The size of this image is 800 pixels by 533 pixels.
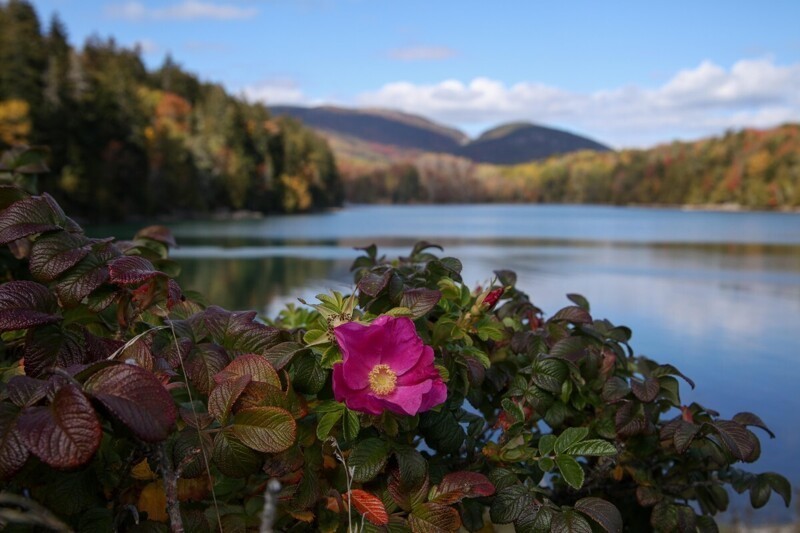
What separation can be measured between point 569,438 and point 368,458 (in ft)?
1.36

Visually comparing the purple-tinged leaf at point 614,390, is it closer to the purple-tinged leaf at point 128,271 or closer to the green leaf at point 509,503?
the green leaf at point 509,503

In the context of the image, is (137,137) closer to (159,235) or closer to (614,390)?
(159,235)

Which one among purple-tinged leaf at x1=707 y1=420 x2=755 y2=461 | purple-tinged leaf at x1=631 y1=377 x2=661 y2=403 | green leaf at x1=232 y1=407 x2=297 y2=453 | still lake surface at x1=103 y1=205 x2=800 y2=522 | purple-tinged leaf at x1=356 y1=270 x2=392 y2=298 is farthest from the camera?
still lake surface at x1=103 y1=205 x2=800 y2=522

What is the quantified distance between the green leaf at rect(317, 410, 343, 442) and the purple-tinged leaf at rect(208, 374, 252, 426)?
0.15 metres

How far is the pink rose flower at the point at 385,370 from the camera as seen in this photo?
3.71 ft

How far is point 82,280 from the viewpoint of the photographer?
126cm

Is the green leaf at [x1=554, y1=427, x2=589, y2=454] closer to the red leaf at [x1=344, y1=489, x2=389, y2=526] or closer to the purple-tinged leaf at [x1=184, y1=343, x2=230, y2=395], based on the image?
the red leaf at [x1=344, y1=489, x2=389, y2=526]

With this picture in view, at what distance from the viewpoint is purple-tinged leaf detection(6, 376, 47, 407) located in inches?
37.8

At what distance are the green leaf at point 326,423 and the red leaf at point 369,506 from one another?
0.41ft

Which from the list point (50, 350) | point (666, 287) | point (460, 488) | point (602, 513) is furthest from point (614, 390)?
point (666, 287)

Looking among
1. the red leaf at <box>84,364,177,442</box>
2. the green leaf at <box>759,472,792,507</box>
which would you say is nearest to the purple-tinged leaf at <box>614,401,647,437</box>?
the green leaf at <box>759,472,792,507</box>

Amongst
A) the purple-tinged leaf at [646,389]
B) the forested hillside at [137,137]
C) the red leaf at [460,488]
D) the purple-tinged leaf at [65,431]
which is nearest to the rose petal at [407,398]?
the red leaf at [460,488]

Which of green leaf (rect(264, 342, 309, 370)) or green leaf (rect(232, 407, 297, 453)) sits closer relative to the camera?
green leaf (rect(232, 407, 297, 453))

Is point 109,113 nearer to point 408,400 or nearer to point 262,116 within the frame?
point 262,116
